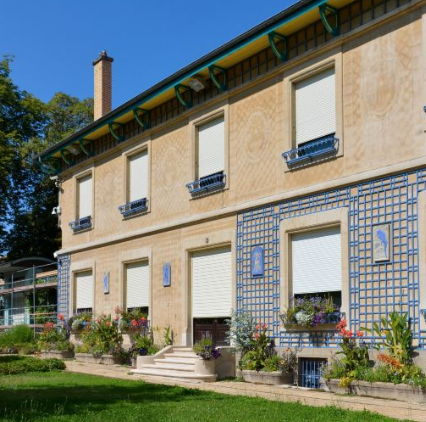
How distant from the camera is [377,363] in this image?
12117mm

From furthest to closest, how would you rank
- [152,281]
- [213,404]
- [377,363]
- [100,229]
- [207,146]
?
[100,229] → [152,281] → [207,146] → [377,363] → [213,404]

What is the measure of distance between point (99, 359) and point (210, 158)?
22.6 ft

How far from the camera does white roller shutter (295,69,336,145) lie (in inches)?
547

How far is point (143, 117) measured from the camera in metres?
20.3

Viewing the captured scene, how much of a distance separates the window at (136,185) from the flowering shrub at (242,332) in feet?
19.7

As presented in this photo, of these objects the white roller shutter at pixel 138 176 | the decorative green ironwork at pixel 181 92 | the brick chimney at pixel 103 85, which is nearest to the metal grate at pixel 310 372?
the decorative green ironwork at pixel 181 92

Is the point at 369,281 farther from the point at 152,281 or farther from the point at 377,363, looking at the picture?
the point at 152,281

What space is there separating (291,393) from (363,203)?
11.8 feet

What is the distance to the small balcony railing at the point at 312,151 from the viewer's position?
537 inches

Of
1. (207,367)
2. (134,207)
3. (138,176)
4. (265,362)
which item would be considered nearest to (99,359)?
(134,207)

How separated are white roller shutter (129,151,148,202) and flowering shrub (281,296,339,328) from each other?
746 cm

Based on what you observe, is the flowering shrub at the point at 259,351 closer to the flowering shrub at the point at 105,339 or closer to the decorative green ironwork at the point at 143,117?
A: the flowering shrub at the point at 105,339

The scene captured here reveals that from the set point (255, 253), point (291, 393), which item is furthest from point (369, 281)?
point (255, 253)

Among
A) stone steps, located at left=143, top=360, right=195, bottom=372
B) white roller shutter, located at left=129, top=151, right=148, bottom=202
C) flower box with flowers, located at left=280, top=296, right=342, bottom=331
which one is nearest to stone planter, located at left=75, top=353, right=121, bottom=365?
stone steps, located at left=143, top=360, right=195, bottom=372
